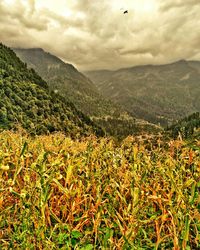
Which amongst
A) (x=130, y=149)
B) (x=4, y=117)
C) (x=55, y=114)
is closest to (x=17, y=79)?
(x=55, y=114)

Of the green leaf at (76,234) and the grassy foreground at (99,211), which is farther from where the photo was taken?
the green leaf at (76,234)

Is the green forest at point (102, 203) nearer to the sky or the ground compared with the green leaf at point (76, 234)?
nearer to the sky

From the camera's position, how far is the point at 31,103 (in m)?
143

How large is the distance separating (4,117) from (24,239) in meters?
110

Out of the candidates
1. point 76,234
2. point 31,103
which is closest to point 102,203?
point 76,234

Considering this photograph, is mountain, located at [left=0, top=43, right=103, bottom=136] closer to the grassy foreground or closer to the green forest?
the green forest

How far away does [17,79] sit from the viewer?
534 ft

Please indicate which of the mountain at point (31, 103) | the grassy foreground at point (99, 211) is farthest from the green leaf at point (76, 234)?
the mountain at point (31, 103)

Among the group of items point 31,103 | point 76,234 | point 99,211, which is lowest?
point 76,234

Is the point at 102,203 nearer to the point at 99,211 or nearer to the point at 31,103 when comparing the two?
the point at 99,211

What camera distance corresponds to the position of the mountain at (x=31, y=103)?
125m

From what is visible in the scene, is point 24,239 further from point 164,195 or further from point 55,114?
point 55,114

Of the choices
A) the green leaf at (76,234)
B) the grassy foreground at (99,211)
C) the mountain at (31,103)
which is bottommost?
the green leaf at (76,234)

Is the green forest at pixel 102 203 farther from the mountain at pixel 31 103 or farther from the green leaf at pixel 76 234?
the mountain at pixel 31 103
